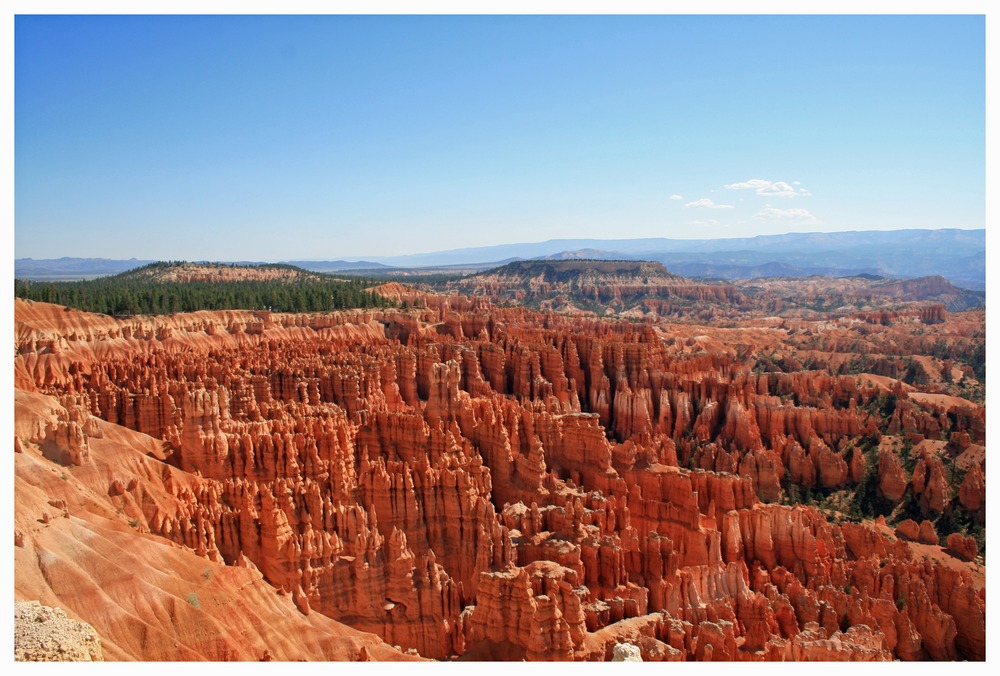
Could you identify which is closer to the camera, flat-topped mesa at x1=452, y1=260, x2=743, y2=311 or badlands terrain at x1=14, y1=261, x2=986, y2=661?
badlands terrain at x1=14, y1=261, x2=986, y2=661

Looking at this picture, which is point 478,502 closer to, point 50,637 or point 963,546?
point 50,637

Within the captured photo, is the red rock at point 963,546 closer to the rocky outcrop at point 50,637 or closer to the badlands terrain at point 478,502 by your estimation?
the badlands terrain at point 478,502

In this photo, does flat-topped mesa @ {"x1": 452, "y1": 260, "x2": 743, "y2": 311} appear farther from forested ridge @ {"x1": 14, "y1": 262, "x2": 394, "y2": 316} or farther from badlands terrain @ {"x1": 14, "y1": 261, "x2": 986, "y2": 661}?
badlands terrain @ {"x1": 14, "y1": 261, "x2": 986, "y2": 661}

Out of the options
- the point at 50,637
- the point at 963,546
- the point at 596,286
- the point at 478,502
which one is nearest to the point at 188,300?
the point at 478,502

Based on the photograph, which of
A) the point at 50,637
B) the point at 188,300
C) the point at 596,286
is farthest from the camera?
the point at 596,286

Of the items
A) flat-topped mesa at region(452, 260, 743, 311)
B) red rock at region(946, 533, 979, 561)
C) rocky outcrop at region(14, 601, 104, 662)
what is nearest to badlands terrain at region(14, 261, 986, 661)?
red rock at region(946, 533, 979, 561)

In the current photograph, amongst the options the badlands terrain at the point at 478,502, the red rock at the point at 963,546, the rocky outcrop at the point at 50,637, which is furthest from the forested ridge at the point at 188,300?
the red rock at the point at 963,546

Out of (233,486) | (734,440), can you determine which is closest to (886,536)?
(734,440)

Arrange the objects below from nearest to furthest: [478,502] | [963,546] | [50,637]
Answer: [50,637]
[478,502]
[963,546]
